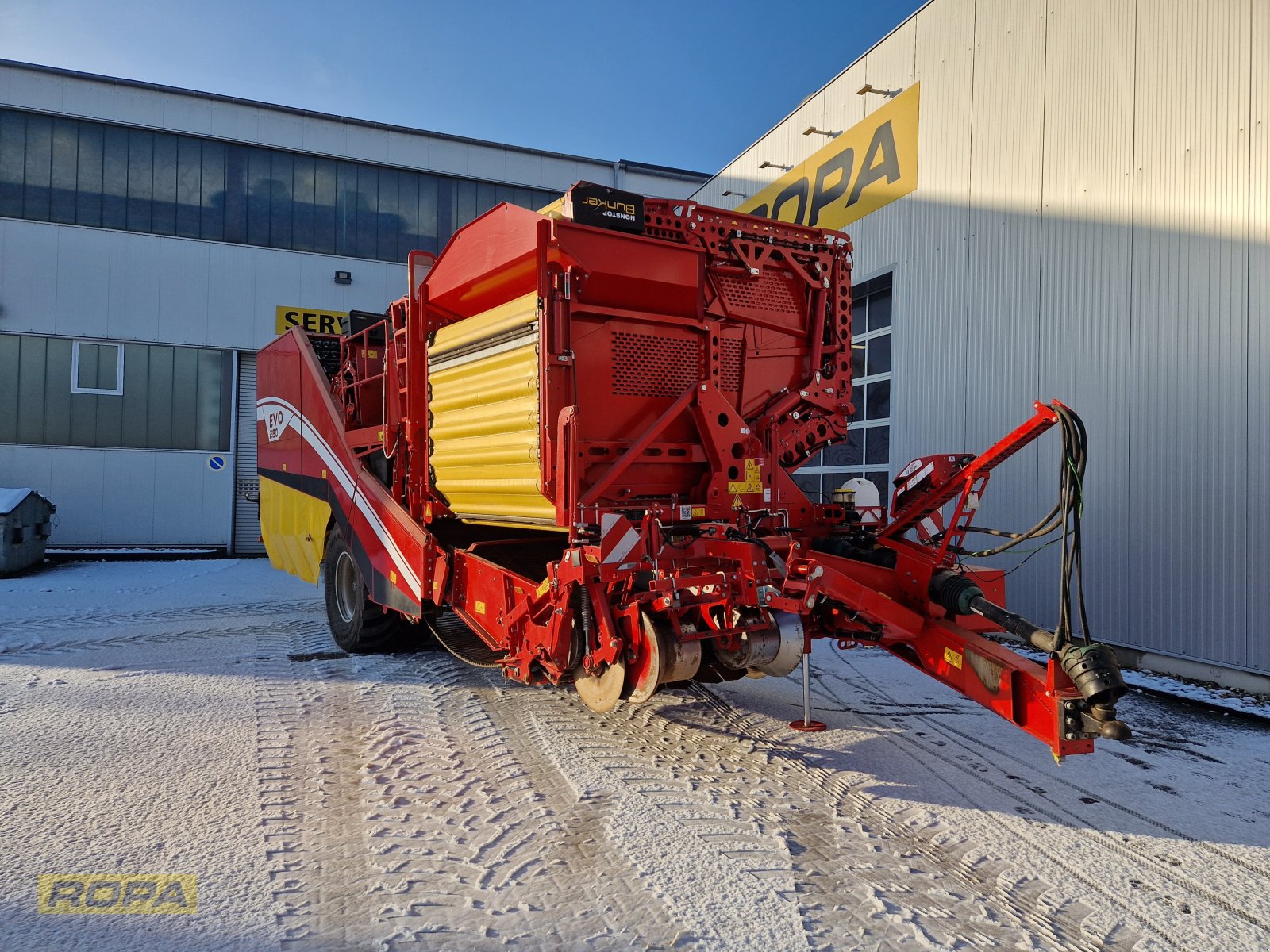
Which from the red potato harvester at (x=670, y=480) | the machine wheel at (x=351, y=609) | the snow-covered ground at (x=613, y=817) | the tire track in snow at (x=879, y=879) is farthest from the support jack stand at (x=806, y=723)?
the machine wheel at (x=351, y=609)

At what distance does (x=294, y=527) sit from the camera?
25.7 ft

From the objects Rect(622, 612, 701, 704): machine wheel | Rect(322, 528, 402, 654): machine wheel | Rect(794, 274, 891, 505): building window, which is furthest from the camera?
Rect(794, 274, 891, 505): building window

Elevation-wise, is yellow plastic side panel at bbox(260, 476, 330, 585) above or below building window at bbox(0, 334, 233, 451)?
below

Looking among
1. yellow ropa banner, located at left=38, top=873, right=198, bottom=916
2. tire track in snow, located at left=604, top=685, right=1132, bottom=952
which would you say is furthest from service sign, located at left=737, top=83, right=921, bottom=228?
yellow ropa banner, located at left=38, top=873, right=198, bottom=916

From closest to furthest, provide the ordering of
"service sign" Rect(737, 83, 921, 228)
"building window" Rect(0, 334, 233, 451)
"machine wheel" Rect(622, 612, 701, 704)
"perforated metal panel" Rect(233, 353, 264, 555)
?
1. "machine wheel" Rect(622, 612, 701, 704)
2. "service sign" Rect(737, 83, 921, 228)
3. "building window" Rect(0, 334, 233, 451)
4. "perforated metal panel" Rect(233, 353, 264, 555)

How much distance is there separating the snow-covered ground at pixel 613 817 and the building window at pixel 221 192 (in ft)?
39.5

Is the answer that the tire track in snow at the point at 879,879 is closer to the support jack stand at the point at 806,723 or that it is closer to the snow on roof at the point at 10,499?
the support jack stand at the point at 806,723

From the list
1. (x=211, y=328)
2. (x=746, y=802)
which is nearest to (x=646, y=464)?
(x=746, y=802)

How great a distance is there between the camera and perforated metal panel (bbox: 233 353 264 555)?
51.3 ft

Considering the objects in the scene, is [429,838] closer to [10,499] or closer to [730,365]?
[730,365]

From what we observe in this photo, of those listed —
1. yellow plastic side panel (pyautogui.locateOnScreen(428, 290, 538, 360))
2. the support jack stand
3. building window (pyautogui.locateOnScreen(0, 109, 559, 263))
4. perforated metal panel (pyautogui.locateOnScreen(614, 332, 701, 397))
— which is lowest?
the support jack stand

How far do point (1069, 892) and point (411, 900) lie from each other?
7.43ft

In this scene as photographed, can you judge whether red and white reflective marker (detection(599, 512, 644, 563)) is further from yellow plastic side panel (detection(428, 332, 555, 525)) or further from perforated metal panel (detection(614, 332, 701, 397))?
perforated metal panel (detection(614, 332, 701, 397))

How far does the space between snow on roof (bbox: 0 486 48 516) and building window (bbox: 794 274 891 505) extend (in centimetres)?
1079
